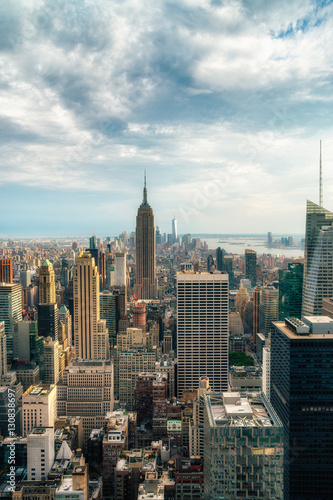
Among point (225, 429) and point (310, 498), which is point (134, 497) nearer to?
point (310, 498)

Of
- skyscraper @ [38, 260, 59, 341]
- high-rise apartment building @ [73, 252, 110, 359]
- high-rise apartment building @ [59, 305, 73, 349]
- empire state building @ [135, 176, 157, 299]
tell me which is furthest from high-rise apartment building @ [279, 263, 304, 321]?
skyscraper @ [38, 260, 59, 341]

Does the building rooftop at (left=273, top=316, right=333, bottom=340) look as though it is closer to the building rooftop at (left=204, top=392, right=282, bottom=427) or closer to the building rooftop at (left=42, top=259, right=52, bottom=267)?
the building rooftop at (left=204, top=392, right=282, bottom=427)

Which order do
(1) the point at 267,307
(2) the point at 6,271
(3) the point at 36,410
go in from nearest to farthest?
(3) the point at 36,410 → (2) the point at 6,271 → (1) the point at 267,307

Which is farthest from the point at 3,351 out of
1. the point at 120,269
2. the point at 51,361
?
the point at 120,269

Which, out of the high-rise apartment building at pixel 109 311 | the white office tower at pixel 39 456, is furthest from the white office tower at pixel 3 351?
the white office tower at pixel 39 456

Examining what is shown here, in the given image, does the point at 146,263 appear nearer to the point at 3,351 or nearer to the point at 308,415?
the point at 3,351
